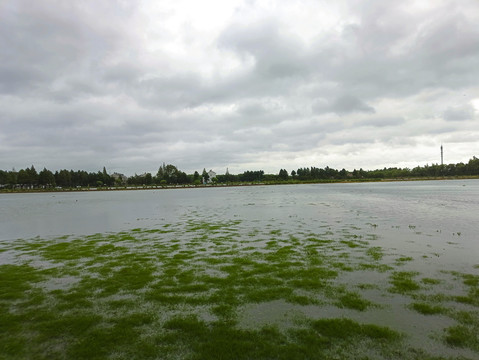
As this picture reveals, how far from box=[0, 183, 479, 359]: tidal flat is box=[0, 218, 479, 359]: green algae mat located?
4 centimetres

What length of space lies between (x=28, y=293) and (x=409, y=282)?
589 inches

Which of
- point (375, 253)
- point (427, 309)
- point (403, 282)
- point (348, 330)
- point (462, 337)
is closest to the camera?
point (462, 337)

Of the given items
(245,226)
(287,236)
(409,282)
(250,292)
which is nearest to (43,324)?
(250,292)

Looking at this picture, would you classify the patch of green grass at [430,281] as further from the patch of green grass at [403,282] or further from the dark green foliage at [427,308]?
the dark green foliage at [427,308]

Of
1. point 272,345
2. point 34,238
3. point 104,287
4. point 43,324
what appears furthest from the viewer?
point 34,238

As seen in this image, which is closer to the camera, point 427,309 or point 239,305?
point 427,309

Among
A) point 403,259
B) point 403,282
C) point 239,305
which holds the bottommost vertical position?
point 403,259

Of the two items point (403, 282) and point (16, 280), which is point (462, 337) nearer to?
point (403, 282)

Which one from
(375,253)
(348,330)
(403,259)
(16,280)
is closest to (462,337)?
(348,330)

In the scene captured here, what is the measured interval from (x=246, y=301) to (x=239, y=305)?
413 mm

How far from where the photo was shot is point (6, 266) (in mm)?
16109

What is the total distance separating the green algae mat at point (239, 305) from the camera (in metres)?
7.18

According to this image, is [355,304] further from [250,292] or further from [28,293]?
[28,293]

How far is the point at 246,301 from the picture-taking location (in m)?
10.1
